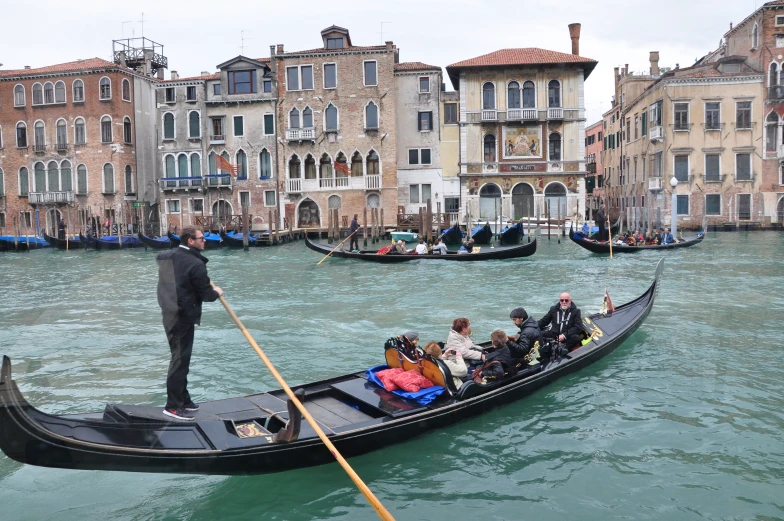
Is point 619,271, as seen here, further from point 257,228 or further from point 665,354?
point 257,228

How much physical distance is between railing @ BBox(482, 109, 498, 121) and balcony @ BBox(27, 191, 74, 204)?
622 inches

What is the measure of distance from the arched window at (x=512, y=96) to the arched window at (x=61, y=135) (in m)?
16.6

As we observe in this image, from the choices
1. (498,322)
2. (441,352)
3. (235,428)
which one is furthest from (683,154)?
(235,428)

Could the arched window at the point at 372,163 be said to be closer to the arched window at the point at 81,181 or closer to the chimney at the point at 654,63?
the arched window at the point at 81,181

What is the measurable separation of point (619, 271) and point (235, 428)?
11.5 m

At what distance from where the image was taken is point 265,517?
3984mm

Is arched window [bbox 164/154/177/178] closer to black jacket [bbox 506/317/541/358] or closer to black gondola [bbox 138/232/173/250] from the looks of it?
black gondola [bbox 138/232/173/250]

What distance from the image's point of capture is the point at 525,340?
563 cm

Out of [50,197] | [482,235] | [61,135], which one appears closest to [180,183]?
[61,135]

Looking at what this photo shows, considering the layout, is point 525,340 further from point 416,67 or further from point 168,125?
point 168,125

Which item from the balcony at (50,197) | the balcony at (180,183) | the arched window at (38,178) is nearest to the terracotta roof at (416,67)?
the balcony at (180,183)

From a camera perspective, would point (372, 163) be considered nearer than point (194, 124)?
Yes

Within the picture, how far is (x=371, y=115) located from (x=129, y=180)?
963 centimetres

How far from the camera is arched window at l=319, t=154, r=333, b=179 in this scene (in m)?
26.8
